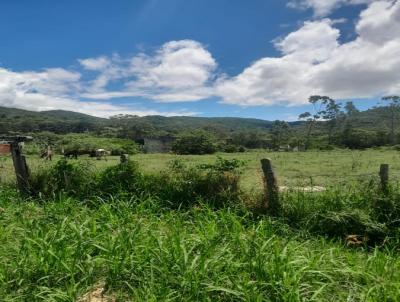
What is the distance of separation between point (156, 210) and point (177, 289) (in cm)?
345

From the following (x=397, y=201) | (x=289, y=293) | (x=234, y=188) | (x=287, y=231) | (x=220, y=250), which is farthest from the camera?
(x=234, y=188)

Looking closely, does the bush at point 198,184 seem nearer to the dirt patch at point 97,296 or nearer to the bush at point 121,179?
the bush at point 121,179

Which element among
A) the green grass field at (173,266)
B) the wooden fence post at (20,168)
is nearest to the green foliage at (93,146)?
the wooden fence post at (20,168)

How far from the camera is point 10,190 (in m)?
8.68

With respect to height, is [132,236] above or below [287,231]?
above

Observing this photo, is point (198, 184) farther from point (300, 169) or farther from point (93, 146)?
point (93, 146)

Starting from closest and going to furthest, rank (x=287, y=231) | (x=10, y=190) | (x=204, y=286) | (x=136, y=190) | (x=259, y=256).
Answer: (x=204, y=286), (x=259, y=256), (x=287, y=231), (x=136, y=190), (x=10, y=190)

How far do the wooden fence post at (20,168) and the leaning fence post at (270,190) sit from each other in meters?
5.21

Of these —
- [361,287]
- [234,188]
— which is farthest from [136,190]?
[361,287]

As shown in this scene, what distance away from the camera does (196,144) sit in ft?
160

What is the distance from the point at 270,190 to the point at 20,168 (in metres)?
5.61

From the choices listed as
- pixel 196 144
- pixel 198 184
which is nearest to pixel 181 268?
pixel 198 184

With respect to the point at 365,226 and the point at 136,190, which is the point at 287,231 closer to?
the point at 365,226

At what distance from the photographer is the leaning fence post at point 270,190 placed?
23.4 feet
